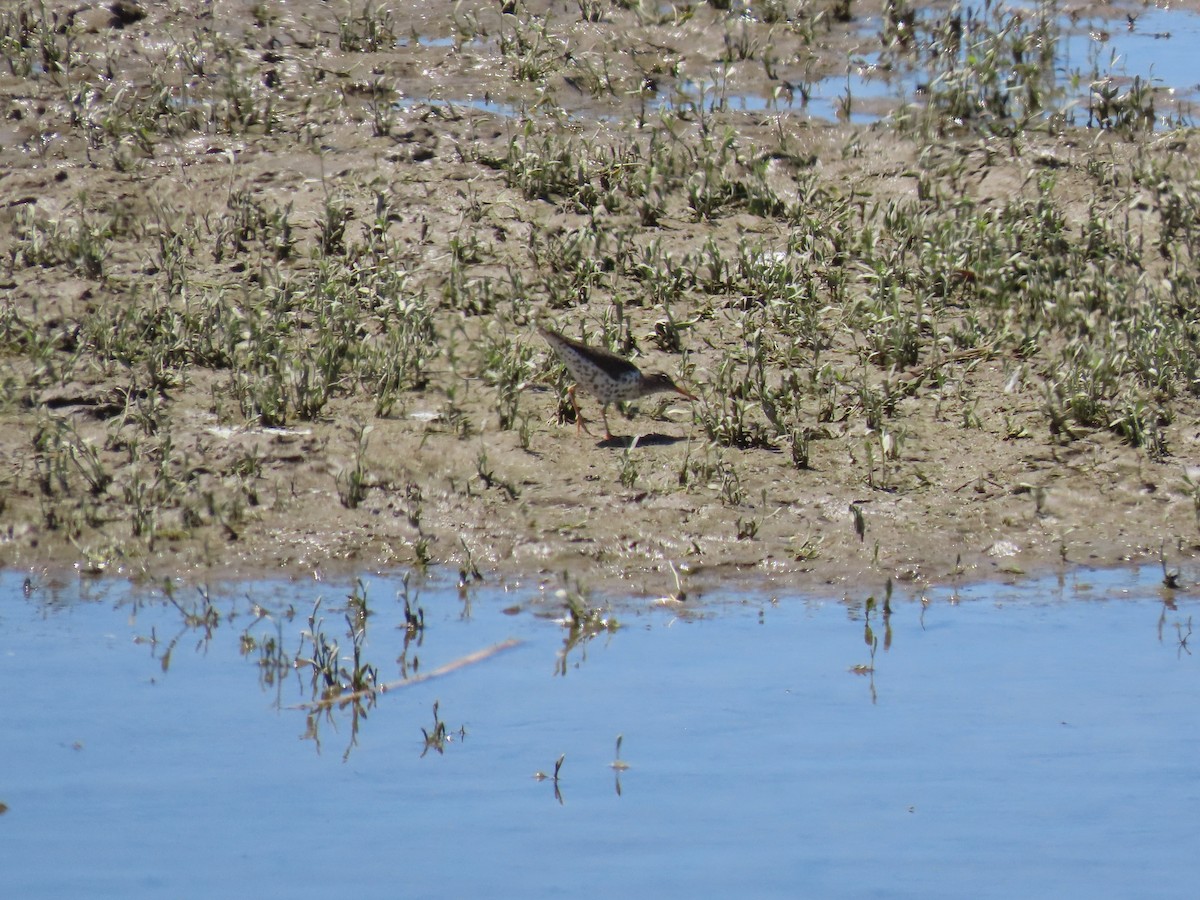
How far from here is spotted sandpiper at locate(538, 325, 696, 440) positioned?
8406 millimetres

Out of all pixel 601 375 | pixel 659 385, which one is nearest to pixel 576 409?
pixel 601 375

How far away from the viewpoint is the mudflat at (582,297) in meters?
7.81

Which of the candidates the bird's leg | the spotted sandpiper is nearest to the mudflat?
the bird's leg

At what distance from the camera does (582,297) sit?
→ 9.63 meters

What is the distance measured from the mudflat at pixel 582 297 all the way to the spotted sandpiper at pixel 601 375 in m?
0.18

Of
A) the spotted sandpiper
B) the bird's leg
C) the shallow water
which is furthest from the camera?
the bird's leg

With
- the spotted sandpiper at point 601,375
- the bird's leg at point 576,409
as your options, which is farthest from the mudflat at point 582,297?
the spotted sandpiper at point 601,375

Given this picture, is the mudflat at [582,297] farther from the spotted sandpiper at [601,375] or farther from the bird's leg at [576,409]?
the spotted sandpiper at [601,375]

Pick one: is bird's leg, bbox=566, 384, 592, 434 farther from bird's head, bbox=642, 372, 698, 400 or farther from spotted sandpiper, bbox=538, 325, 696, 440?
bird's head, bbox=642, 372, 698, 400

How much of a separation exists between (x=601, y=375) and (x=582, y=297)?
132 centimetres

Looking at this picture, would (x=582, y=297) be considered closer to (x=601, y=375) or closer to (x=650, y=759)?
(x=601, y=375)

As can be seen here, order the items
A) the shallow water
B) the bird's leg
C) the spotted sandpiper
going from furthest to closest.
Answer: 1. the bird's leg
2. the spotted sandpiper
3. the shallow water

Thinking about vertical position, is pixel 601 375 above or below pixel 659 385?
above

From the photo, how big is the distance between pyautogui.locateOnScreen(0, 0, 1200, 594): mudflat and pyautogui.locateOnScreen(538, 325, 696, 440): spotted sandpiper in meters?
0.18
